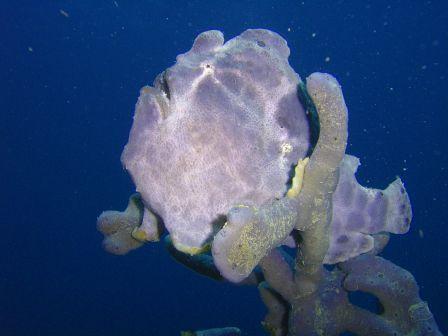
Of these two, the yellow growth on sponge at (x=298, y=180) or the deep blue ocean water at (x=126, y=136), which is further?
the deep blue ocean water at (x=126, y=136)

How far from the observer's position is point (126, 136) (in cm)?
4497

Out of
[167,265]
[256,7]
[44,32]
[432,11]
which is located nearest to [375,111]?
[432,11]

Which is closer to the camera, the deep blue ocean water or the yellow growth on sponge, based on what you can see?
the yellow growth on sponge

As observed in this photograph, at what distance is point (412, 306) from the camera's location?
11.5 ft

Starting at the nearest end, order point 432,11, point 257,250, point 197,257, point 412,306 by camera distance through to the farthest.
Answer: point 257,250 < point 412,306 < point 197,257 < point 432,11

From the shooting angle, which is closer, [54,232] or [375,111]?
[54,232]

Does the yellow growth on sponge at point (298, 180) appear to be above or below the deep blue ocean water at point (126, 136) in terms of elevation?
below

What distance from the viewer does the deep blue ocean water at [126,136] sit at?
97.0 feet

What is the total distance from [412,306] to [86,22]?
175 feet

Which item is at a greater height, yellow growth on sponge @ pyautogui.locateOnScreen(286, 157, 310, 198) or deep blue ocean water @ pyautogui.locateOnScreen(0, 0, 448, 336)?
deep blue ocean water @ pyautogui.locateOnScreen(0, 0, 448, 336)

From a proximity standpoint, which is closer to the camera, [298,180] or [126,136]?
[298,180]

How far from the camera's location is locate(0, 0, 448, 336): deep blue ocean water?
2958 centimetres

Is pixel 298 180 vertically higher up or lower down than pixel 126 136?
lower down

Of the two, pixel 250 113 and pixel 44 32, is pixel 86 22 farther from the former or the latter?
pixel 250 113
